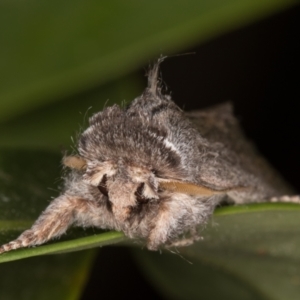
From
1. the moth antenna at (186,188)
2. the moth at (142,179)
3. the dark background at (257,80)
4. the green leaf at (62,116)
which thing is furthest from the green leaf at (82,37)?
the dark background at (257,80)

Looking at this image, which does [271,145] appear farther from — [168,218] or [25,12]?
[168,218]

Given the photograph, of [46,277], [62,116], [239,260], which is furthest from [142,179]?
[62,116]

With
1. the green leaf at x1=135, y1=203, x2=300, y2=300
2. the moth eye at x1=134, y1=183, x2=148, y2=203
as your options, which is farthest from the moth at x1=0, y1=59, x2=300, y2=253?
the green leaf at x1=135, y1=203, x2=300, y2=300

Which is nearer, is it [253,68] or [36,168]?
[36,168]

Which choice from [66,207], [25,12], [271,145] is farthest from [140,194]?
[271,145]

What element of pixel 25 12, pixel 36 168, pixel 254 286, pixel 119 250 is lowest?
pixel 254 286

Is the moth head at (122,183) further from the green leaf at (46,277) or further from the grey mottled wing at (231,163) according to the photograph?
the green leaf at (46,277)

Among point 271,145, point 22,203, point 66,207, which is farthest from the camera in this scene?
point 271,145
